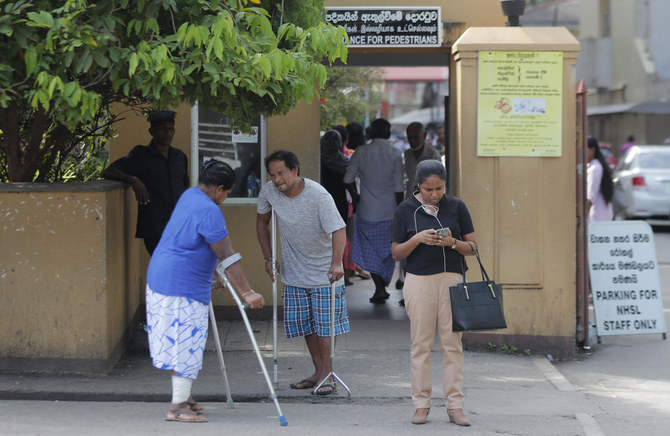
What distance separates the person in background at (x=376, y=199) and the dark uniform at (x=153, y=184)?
2.72 metres

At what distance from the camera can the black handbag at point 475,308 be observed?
5.86m

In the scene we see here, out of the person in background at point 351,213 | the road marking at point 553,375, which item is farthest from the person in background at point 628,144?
the road marking at point 553,375

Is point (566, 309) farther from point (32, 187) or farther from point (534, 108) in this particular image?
point (32, 187)

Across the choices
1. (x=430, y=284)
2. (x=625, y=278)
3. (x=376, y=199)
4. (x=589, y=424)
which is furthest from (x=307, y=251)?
(x=625, y=278)

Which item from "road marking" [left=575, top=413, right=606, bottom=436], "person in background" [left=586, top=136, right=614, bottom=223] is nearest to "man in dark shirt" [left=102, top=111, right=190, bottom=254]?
"road marking" [left=575, top=413, right=606, bottom=436]

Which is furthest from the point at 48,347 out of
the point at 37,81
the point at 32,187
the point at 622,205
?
the point at 622,205

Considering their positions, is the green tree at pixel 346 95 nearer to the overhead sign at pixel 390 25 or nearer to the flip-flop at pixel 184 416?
the overhead sign at pixel 390 25

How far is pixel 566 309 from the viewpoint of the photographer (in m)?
8.26

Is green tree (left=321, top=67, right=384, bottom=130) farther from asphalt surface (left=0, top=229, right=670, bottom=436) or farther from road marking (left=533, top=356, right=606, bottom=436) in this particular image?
road marking (left=533, top=356, right=606, bottom=436)

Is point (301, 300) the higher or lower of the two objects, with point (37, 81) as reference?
lower

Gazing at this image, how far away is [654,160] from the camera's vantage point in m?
19.5

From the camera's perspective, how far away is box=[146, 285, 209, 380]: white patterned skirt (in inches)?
229

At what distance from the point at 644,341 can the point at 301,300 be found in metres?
4.11

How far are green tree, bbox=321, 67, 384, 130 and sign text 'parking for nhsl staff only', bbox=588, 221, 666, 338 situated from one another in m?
7.44
